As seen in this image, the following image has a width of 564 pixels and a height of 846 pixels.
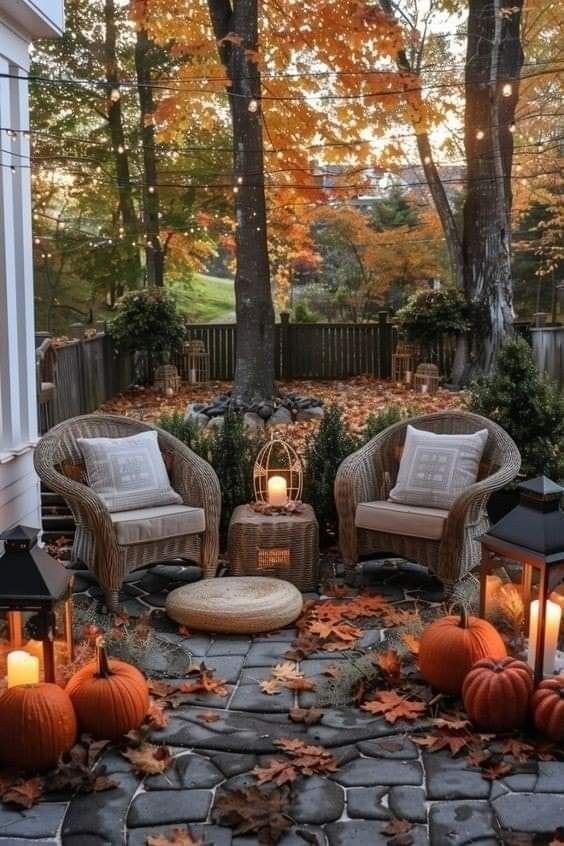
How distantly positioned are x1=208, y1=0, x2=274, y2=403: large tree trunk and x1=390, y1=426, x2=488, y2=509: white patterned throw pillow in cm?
481

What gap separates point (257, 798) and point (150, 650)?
1.13 metres

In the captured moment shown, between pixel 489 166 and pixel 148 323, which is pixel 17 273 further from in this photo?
pixel 489 166

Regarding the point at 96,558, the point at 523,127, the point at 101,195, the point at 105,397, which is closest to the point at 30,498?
the point at 96,558

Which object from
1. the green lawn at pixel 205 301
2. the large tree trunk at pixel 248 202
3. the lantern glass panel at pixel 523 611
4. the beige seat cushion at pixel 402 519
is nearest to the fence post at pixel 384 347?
the large tree trunk at pixel 248 202

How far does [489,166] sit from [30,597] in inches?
356

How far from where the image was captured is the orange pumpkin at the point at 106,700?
105 inches

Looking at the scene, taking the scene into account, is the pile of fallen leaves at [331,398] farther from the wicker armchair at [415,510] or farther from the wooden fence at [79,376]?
the wicker armchair at [415,510]

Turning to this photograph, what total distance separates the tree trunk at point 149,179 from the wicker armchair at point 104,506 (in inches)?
330

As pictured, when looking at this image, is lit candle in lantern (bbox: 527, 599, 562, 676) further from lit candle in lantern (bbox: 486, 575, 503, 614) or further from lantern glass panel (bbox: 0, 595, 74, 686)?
lantern glass panel (bbox: 0, 595, 74, 686)

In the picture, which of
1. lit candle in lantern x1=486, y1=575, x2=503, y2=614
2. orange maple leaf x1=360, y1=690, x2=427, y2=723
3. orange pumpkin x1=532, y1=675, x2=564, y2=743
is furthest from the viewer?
lit candle in lantern x1=486, y1=575, x2=503, y2=614

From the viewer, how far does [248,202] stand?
8828 millimetres

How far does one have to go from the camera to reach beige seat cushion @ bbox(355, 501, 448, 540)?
13.1 feet

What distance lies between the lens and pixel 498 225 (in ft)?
34.7

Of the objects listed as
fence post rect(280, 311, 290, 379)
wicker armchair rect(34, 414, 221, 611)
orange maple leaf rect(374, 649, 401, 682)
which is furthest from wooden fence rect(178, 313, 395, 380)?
orange maple leaf rect(374, 649, 401, 682)
